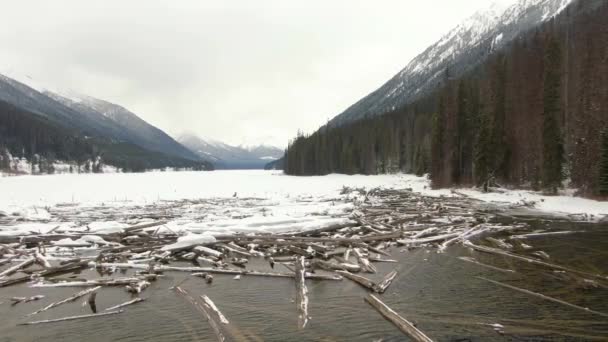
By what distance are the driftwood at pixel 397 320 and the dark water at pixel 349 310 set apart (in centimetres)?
18

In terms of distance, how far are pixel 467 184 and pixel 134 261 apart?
1818 inches

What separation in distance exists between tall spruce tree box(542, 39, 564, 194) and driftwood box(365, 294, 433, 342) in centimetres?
3460

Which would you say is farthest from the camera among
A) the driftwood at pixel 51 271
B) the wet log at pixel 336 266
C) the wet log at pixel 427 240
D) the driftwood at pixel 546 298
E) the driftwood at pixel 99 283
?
the wet log at pixel 427 240

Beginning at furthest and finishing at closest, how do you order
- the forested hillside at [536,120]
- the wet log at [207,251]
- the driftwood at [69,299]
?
the forested hillside at [536,120] < the wet log at [207,251] < the driftwood at [69,299]

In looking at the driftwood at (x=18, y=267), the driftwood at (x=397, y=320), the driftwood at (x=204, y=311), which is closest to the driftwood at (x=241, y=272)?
the driftwood at (x=204, y=311)

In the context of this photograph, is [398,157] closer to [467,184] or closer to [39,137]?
[467,184]

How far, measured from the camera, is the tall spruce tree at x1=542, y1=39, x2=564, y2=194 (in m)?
36.6

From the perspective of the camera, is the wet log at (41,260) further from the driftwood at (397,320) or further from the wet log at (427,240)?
the wet log at (427,240)

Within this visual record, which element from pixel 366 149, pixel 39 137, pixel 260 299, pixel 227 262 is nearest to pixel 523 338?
pixel 260 299

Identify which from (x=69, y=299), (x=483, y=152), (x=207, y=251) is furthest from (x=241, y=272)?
(x=483, y=152)

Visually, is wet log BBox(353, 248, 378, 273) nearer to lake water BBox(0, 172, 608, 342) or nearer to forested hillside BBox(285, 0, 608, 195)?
lake water BBox(0, 172, 608, 342)

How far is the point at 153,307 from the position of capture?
9.26 meters

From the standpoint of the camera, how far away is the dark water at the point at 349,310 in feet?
25.2

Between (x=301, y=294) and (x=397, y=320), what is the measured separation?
2745 millimetres
